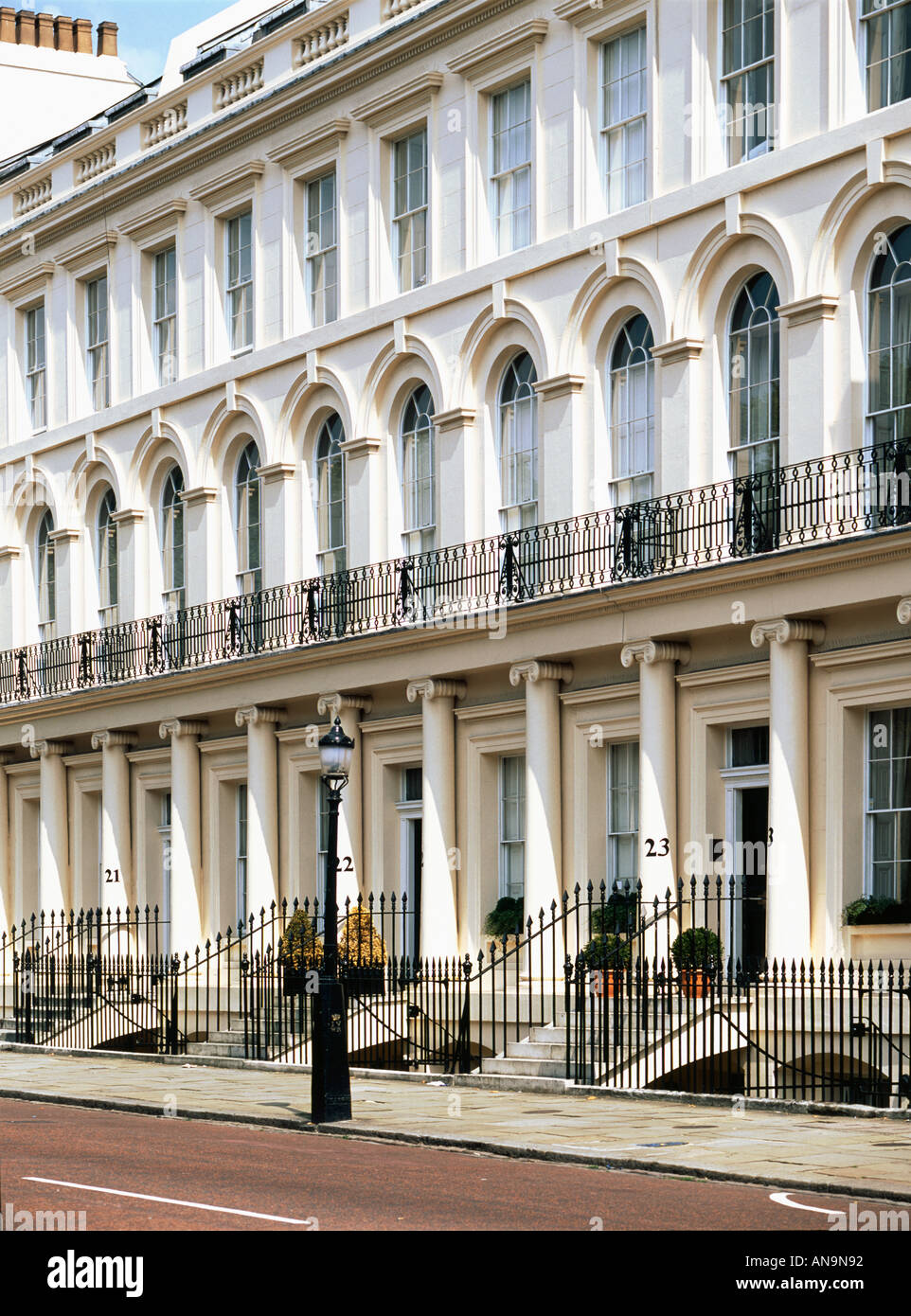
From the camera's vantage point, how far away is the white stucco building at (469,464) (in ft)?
76.5

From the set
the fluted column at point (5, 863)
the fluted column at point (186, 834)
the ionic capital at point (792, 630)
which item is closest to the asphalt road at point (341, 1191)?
the ionic capital at point (792, 630)

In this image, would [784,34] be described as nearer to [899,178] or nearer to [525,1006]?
[899,178]

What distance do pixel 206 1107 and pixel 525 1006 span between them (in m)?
5.16

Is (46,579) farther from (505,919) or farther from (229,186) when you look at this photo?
(505,919)

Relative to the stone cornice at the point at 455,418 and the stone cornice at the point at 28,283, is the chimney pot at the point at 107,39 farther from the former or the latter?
the stone cornice at the point at 455,418

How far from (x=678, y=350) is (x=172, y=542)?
1267cm

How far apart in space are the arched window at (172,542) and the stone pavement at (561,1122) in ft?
34.3

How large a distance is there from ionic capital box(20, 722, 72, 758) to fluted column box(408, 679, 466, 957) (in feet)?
34.7

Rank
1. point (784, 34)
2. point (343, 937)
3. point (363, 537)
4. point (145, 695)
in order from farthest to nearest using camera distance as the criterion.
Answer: point (145, 695) → point (363, 537) → point (343, 937) → point (784, 34)

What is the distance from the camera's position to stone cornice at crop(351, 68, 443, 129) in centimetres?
2941

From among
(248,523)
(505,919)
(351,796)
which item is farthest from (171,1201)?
(248,523)

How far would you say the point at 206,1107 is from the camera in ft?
70.3

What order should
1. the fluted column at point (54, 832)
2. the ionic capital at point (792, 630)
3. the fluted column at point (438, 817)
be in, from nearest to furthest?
the ionic capital at point (792, 630)
the fluted column at point (438, 817)
the fluted column at point (54, 832)

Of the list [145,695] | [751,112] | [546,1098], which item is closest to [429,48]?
[751,112]
